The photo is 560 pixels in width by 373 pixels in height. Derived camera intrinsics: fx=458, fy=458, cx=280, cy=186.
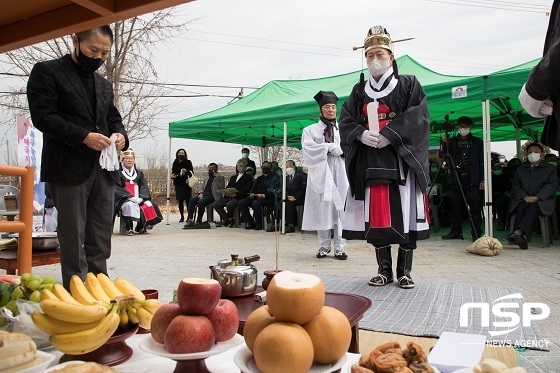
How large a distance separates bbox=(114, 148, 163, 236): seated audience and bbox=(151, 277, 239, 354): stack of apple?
30.1 ft

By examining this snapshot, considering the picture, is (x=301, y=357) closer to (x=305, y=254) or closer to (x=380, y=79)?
(x=380, y=79)

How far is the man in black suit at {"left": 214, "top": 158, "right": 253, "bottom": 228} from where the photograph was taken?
12148 mm

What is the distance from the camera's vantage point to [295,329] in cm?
99

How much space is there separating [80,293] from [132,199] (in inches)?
355

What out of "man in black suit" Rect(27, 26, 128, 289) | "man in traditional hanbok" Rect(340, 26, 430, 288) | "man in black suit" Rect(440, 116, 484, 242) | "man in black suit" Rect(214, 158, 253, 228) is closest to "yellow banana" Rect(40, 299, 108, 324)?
"man in black suit" Rect(27, 26, 128, 289)

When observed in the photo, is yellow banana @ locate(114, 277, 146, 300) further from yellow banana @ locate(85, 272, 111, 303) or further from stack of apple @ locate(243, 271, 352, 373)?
stack of apple @ locate(243, 271, 352, 373)

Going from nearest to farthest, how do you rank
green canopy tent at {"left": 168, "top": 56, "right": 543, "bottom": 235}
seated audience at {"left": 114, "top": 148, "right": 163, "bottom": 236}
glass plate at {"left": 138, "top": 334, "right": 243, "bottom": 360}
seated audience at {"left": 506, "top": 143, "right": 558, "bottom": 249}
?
glass plate at {"left": 138, "top": 334, "right": 243, "bottom": 360}, green canopy tent at {"left": 168, "top": 56, "right": 543, "bottom": 235}, seated audience at {"left": 506, "top": 143, "right": 558, "bottom": 249}, seated audience at {"left": 114, "top": 148, "right": 163, "bottom": 236}

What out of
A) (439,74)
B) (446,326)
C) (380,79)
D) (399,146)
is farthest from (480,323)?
(439,74)

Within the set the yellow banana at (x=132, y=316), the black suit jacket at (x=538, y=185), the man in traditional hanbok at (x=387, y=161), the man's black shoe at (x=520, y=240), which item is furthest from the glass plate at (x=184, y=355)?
the black suit jacket at (x=538, y=185)

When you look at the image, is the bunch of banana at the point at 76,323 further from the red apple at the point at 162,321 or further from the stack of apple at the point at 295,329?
the stack of apple at the point at 295,329

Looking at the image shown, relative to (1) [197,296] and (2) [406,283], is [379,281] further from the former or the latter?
(1) [197,296]

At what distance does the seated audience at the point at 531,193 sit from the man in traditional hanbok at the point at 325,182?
321 centimetres

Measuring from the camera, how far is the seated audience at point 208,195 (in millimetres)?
12453

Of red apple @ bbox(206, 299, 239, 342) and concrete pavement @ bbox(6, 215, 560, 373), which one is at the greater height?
red apple @ bbox(206, 299, 239, 342)
